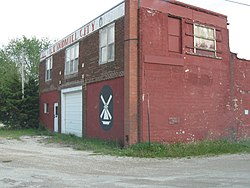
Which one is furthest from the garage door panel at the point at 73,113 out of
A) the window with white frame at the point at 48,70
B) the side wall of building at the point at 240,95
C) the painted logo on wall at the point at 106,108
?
the side wall of building at the point at 240,95

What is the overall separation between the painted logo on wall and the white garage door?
3156mm

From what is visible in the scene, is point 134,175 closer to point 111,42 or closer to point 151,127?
point 151,127

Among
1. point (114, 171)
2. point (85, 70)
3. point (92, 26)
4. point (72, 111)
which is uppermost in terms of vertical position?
point (92, 26)

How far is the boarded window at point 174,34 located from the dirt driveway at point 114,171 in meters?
5.60

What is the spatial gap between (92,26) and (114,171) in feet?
36.1

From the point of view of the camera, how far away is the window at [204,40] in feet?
58.2

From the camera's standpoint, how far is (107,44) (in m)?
17.9

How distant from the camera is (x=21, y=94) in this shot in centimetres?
2977

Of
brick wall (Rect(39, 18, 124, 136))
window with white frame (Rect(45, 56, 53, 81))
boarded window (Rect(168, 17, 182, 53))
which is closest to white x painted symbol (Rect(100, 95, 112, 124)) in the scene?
brick wall (Rect(39, 18, 124, 136))

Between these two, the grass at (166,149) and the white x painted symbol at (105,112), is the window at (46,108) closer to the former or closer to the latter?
the grass at (166,149)

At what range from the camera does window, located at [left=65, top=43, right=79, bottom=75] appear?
21.8m

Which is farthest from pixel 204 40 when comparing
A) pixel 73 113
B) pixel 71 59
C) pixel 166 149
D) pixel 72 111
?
pixel 72 111

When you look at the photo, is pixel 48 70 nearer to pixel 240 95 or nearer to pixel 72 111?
pixel 72 111

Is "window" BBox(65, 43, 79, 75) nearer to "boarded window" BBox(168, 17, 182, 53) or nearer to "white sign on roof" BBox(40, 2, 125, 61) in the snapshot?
"white sign on roof" BBox(40, 2, 125, 61)
